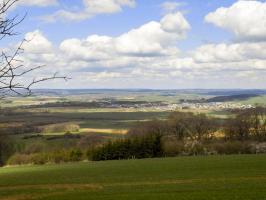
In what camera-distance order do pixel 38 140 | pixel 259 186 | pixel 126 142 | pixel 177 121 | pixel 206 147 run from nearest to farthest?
pixel 259 186 < pixel 126 142 < pixel 206 147 < pixel 177 121 < pixel 38 140

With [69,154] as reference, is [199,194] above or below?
above

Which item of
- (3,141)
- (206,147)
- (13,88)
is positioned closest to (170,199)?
(13,88)

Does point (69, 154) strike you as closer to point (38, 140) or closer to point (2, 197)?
point (38, 140)

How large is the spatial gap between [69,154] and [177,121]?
38.6 m

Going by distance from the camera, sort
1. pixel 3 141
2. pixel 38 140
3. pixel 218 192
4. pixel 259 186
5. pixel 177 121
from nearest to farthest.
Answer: pixel 218 192 → pixel 259 186 → pixel 3 141 → pixel 177 121 → pixel 38 140

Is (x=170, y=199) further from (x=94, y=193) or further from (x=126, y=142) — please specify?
(x=126, y=142)

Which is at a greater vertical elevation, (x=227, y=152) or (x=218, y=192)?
(x=218, y=192)

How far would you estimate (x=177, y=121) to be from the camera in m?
130

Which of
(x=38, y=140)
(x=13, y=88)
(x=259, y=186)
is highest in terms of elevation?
(x=13, y=88)

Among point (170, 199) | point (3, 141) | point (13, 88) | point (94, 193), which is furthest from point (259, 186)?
point (3, 141)

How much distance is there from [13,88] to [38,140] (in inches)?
5436

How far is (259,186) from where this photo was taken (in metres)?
31.5

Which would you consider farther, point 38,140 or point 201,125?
point 38,140

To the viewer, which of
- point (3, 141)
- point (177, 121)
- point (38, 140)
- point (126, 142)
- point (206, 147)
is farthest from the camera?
point (38, 140)
